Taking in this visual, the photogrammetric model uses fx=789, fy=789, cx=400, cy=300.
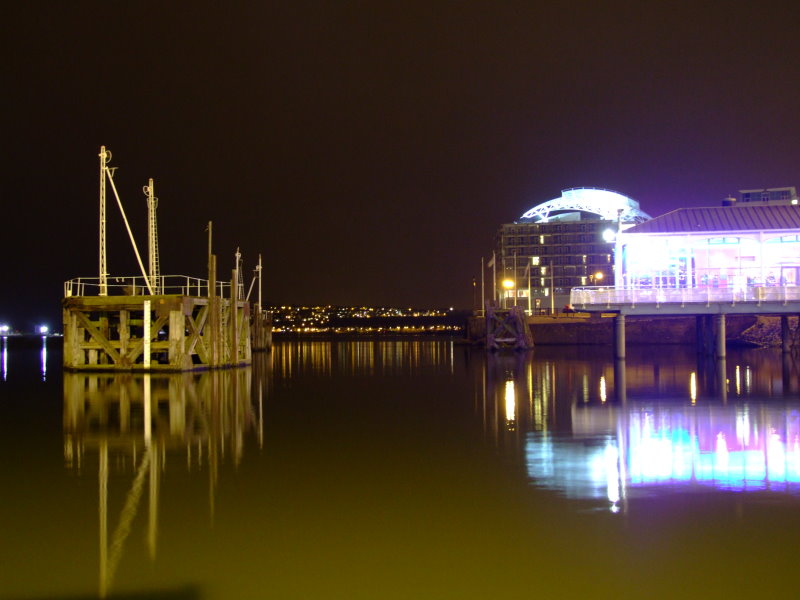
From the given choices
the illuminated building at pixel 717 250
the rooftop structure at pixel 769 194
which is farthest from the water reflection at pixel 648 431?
the rooftop structure at pixel 769 194

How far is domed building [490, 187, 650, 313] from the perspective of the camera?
14450 cm

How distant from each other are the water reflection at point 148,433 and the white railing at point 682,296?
17.8m

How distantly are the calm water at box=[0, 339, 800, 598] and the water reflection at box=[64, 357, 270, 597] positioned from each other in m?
0.06

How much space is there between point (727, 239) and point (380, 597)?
40.4 m

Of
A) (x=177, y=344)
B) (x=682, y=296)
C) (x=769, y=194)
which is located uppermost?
(x=769, y=194)

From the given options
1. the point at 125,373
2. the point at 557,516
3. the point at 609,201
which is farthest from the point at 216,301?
the point at 609,201

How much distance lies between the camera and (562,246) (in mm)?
147500

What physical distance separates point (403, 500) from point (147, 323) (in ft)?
84.2

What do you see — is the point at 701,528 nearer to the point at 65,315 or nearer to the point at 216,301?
the point at 216,301

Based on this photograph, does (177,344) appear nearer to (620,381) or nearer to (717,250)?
(620,381)

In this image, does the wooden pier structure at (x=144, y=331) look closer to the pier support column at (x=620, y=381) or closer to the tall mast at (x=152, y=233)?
the tall mast at (x=152, y=233)

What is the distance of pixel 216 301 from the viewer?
121ft

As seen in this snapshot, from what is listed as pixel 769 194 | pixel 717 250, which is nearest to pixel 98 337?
pixel 717 250

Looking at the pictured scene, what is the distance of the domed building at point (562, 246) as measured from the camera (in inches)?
5689
